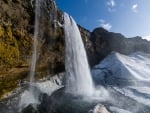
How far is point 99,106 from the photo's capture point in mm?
19766

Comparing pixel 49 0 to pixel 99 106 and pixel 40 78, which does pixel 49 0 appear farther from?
pixel 99 106

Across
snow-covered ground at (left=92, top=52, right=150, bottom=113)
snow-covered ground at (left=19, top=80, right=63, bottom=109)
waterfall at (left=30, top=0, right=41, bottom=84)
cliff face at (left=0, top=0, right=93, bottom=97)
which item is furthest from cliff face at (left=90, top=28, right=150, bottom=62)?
waterfall at (left=30, top=0, right=41, bottom=84)

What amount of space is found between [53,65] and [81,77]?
5715mm

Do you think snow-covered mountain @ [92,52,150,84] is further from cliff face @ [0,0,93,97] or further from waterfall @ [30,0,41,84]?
waterfall @ [30,0,41,84]

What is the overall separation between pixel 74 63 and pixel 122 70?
9203mm

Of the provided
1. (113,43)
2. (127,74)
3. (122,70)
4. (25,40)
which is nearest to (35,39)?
(25,40)

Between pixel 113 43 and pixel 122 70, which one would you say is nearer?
pixel 122 70

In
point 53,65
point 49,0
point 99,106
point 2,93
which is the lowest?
point 99,106

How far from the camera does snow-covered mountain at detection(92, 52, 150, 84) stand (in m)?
34.6

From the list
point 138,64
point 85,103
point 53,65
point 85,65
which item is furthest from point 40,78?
point 138,64

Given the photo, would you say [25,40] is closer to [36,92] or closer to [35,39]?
[35,39]

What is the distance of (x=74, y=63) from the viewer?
30.4m

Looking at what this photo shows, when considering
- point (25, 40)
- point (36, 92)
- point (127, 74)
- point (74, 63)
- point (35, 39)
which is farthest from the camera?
point (127, 74)

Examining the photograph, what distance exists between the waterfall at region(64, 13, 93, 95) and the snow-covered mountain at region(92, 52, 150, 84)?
5356 millimetres
